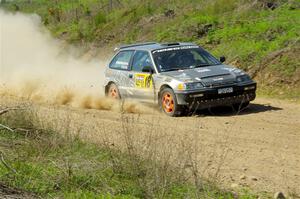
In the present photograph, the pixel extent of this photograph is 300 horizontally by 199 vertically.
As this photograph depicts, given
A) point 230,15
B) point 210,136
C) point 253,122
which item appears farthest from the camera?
point 230,15

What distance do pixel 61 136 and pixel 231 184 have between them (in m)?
2.92

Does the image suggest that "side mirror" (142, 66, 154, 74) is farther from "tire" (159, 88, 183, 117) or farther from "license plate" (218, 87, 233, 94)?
"license plate" (218, 87, 233, 94)

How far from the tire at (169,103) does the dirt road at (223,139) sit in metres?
0.21

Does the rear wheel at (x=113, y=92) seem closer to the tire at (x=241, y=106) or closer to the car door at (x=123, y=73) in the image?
the car door at (x=123, y=73)

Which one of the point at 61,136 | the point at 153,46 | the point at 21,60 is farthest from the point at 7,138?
the point at 21,60

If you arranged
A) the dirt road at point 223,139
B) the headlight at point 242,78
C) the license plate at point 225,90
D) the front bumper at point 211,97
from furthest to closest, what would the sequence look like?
the headlight at point 242,78, the license plate at point 225,90, the front bumper at point 211,97, the dirt road at point 223,139

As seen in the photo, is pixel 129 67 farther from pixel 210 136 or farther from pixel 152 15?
pixel 152 15

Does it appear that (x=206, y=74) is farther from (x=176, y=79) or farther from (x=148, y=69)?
(x=148, y=69)

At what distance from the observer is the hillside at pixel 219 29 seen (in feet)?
58.1

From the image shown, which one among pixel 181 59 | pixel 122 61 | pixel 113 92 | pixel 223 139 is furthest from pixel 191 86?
pixel 113 92

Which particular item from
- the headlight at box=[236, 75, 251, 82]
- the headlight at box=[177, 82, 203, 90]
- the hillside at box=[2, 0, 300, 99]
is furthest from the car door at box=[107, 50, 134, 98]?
the hillside at box=[2, 0, 300, 99]

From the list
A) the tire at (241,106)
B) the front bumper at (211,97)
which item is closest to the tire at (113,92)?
the front bumper at (211,97)

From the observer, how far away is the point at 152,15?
92.1 feet

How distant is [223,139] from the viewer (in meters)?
10.7
